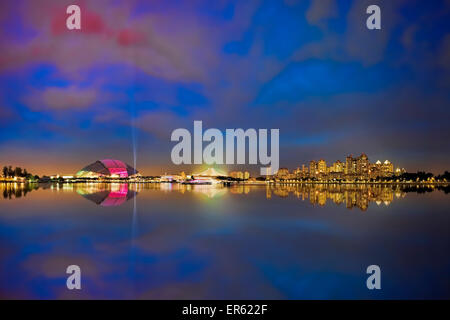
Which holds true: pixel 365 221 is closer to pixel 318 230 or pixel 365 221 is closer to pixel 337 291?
pixel 318 230

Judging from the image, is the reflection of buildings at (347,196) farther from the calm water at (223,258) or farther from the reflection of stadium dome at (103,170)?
the reflection of stadium dome at (103,170)

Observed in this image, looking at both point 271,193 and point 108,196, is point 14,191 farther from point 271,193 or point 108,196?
point 271,193

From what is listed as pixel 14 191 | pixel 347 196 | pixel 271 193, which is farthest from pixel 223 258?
pixel 14 191

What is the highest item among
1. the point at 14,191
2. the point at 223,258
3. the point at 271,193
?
the point at 223,258

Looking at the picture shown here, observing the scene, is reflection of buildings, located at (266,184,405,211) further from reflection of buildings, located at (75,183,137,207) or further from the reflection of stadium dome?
the reflection of stadium dome

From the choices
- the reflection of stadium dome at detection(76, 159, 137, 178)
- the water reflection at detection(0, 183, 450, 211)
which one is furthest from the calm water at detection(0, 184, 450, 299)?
the reflection of stadium dome at detection(76, 159, 137, 178)

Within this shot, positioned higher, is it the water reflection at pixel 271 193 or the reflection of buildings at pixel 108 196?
the reflection of buildings at pixel 108 196

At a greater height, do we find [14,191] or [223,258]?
[223,258]

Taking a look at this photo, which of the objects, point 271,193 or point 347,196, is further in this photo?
point 271,193

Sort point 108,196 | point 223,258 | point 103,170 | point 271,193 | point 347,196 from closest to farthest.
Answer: point 223,258 → point 108,196 → point 347,196 → point 271,193 → point 103,170

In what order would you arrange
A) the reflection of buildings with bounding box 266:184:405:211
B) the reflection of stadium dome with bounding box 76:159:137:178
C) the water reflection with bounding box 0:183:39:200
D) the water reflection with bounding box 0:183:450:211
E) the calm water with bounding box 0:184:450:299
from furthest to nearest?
the reflection of stadium dome with bounding box 76:159:137:178 < the water reflection with bounding box 0:183:39:200 < the water reflection with bounding box 0:183:450:211 < the reflection of buildings with bounding box 266:184:405:211 < the calm water with bounding box 0:184:450:299

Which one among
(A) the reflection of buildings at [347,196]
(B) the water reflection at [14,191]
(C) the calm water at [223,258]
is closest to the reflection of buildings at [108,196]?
(B) the water reflection at [14,191]

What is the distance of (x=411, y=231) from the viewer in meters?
13.8
